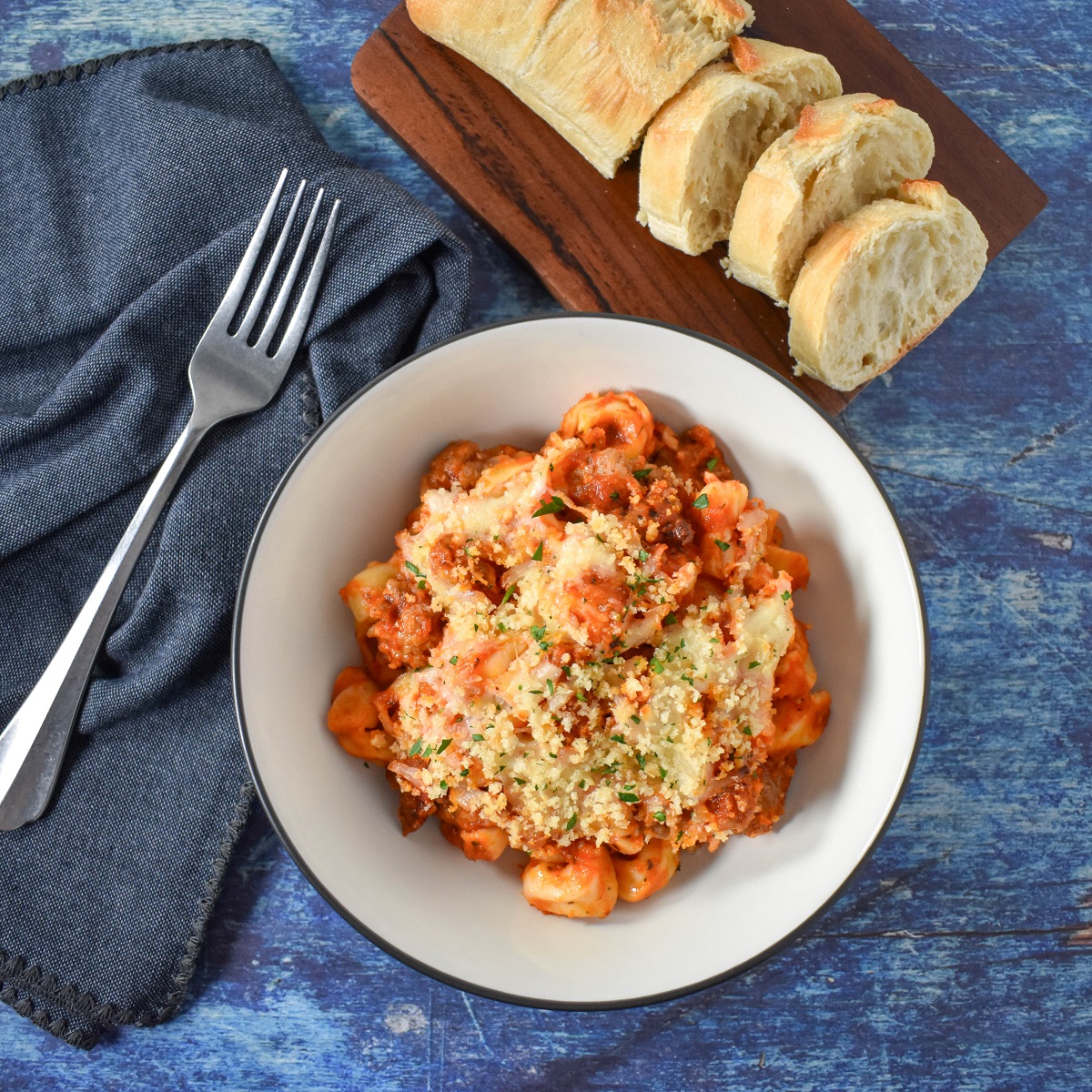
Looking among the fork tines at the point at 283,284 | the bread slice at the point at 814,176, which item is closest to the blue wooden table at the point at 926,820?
the fork tines at the point at 283,284

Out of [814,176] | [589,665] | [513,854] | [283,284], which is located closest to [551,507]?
[589,665]

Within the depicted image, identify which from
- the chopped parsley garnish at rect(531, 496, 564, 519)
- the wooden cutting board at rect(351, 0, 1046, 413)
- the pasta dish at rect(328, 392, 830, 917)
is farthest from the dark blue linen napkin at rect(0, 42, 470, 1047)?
the chopped parsley garnish at rect(531, 496, 564, 519)

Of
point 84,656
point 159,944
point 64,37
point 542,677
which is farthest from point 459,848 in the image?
point 64,37

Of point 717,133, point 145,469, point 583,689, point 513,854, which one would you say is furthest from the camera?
Result: point 145,469

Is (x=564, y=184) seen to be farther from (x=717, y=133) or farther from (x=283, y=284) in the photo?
(x=283, y=284)

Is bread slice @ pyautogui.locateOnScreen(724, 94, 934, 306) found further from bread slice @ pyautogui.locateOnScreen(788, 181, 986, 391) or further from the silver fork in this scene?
the silver fork

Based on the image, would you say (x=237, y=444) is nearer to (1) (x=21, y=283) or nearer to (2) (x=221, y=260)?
(2) (x=221, y=260)

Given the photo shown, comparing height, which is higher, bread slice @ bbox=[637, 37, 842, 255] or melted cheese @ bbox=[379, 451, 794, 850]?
bread slice @ bbox=[637, 37, 842, 255]
